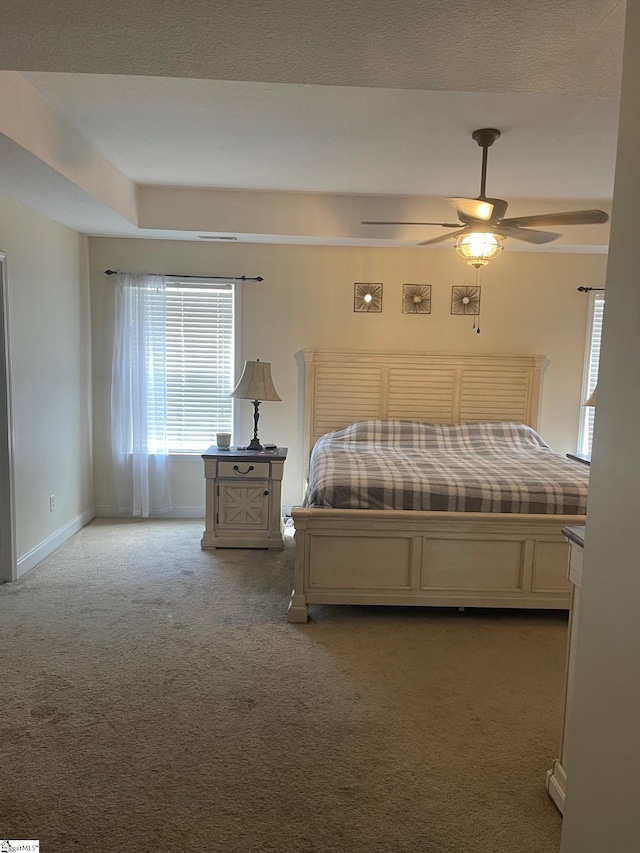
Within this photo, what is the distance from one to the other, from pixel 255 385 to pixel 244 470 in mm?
658

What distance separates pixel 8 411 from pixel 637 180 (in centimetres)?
359

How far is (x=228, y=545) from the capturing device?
175 inches

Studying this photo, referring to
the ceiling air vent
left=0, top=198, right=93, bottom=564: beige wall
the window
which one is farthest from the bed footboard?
the ceiling air vent

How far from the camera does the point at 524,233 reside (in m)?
3.44

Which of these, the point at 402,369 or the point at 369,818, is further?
the point at 402,369

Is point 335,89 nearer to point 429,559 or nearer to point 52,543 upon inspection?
point 429,559

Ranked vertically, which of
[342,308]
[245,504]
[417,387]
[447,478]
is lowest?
[245,504]

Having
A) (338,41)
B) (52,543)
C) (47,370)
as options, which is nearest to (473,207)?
(338,41)

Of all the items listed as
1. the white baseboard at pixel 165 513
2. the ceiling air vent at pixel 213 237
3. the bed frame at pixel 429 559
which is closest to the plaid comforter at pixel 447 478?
the bed frame at pixel 429 559

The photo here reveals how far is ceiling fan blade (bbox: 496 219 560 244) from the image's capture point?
10.8 feet

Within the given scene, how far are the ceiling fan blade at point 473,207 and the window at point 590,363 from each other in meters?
2.54

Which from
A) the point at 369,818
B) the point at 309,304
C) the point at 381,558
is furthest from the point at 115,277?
the point at 369,818

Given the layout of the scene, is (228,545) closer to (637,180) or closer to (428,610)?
(428,610)

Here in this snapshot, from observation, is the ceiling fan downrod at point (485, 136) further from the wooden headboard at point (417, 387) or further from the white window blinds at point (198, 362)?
the white window blinds at point (198, 362)
